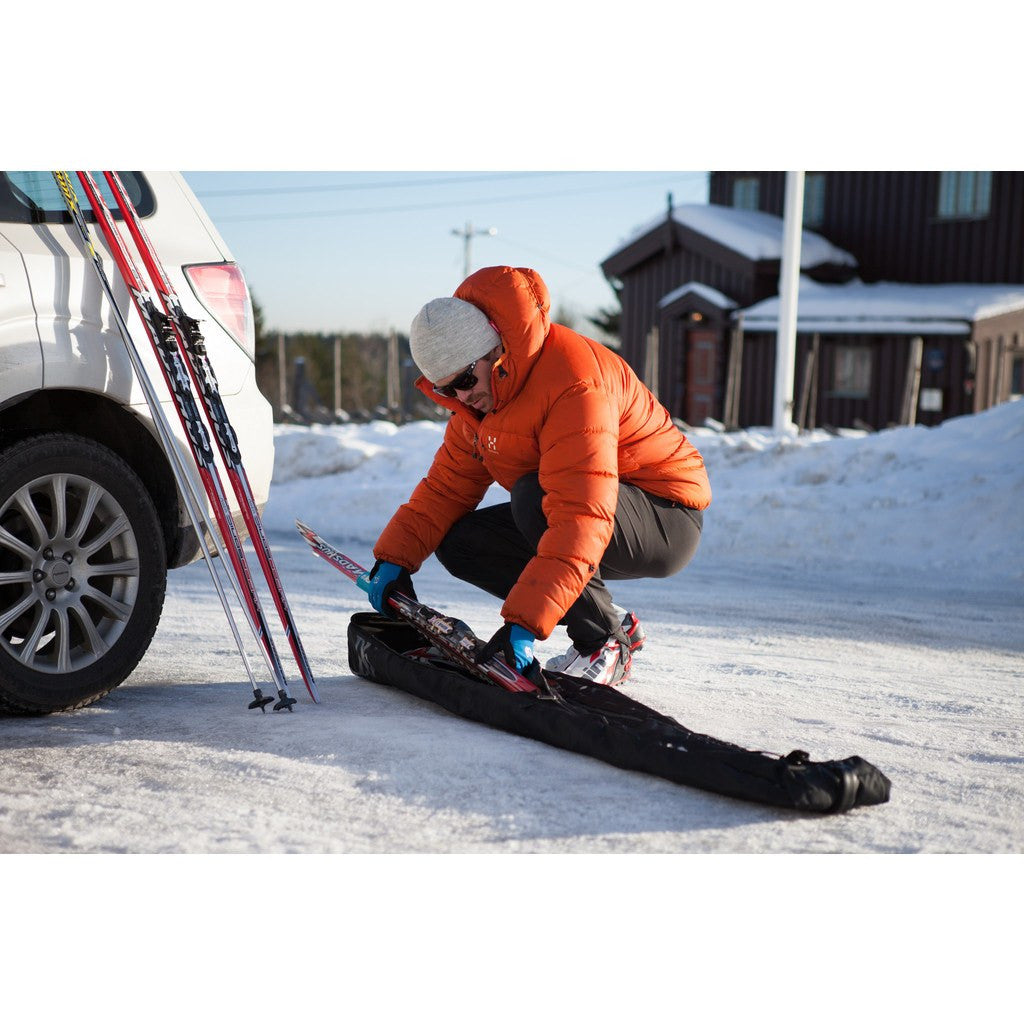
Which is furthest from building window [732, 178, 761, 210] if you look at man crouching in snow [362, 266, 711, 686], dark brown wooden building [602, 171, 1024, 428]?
man crouching in snow [362, 266, 711, 686]

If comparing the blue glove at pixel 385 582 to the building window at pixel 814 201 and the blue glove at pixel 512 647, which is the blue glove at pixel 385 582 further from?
the building window at pixel 814 201

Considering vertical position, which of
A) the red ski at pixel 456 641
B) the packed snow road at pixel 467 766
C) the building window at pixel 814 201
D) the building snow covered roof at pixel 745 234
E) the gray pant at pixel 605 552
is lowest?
the packed snow road at pixel 467 766

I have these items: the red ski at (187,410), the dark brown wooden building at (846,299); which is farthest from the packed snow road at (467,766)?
the dark brown wooden building at (846,299)

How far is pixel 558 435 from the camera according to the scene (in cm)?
323

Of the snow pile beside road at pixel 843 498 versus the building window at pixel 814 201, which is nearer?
the snow pile beside road at pixel 843 498

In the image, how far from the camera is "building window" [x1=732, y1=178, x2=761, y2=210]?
82.1 ft

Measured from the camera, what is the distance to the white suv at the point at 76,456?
10.2ft

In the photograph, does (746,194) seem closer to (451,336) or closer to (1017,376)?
(1017,376)

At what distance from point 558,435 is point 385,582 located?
98 cm

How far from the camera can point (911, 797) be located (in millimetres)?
2883

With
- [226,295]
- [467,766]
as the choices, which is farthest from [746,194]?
[467,766]

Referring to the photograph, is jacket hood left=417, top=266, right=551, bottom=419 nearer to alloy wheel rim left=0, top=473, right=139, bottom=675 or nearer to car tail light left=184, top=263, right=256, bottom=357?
car tail light left=184, top=263, right=256, bottom=357

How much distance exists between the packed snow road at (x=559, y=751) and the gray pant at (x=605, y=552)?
1.32ft

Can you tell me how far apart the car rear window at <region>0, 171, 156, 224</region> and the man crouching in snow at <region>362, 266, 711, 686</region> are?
1.08 m
